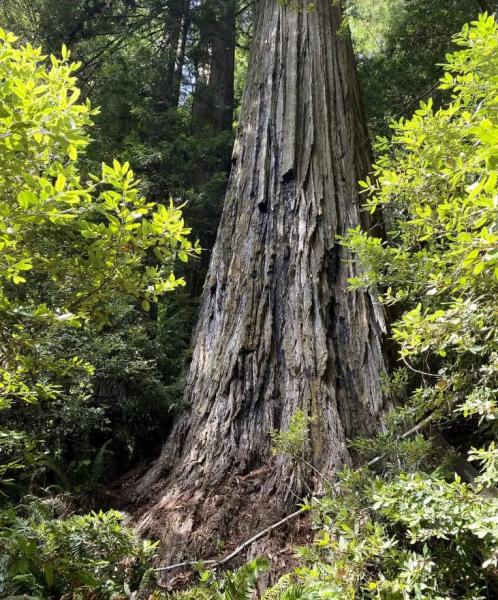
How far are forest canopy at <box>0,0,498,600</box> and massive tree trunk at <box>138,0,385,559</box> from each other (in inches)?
0.7

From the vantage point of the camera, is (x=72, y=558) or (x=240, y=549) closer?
(x=72, y=558)

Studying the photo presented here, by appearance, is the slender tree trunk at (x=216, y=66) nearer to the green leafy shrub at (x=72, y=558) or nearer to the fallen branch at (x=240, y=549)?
the fallen branch at (x=240, y=549)

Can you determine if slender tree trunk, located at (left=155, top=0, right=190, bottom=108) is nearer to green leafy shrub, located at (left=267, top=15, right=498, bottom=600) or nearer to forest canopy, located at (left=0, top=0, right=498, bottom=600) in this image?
forest canopy, located at (left=0, top=0, right=498, bottom=600)

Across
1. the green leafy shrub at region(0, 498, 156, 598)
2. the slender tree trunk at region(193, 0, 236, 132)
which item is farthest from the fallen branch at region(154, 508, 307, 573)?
the slender tree trunk at region(193, 0, 236, 132)

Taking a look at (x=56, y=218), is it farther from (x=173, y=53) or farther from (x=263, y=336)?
(x=173, y=53)

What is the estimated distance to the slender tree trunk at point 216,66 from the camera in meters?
6.94

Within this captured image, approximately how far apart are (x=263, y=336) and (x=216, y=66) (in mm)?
6179

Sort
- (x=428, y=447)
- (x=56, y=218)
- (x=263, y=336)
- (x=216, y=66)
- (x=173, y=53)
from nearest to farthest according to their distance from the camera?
(x=56, y=218)
(x=428, y=447)
(x=263, y=336)
(x=173, y=53)
(x=216, y=66)

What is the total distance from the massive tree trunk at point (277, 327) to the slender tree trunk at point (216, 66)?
9.91 feet

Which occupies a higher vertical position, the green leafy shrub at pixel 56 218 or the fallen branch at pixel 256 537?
the green leafy shrub at pixel 56 218

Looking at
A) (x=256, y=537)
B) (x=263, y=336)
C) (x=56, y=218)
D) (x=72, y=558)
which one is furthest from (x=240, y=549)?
(x=56, y=218)

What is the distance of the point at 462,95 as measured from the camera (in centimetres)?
196

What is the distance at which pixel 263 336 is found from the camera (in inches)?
124

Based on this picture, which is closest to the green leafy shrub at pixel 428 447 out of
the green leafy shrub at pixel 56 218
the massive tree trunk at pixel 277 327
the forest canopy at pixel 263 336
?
the forest canopy at pixel 263 336
